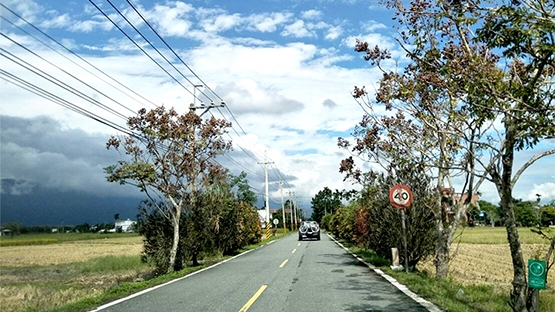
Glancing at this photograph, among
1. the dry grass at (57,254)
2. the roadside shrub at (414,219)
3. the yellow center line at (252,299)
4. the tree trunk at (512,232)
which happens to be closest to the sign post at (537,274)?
the tree trunk at (512,232)

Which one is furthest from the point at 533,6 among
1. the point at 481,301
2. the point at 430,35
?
the point at 481,301

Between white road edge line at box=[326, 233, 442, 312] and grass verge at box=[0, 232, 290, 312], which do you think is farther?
grass verge at box=[0, 232, 290, 312]

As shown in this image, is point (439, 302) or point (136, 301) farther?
point (136, 301)

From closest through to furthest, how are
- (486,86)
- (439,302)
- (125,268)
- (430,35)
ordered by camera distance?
1. (486,86)
2. (439,302)
3. (430,35)
4. (125,268)

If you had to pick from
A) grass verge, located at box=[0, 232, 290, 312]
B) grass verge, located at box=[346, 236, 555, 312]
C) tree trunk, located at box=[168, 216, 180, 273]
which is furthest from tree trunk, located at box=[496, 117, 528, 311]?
tree trunk, located at box=[168, 216, 180, 273]

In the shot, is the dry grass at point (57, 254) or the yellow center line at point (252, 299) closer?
the yellow center line at point (252, 299)

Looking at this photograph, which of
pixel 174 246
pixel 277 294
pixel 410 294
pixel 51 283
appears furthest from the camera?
pixel 51 283

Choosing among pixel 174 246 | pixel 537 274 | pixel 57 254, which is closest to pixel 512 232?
pixel 537 274

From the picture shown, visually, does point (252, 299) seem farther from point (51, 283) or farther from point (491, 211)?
point (491, 211)

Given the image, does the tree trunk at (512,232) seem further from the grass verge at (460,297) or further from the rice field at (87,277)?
the rice field at (87,277)

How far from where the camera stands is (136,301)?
10.7 metres

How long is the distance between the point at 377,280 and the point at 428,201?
4.26m

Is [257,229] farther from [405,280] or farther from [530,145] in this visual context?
[530,145]

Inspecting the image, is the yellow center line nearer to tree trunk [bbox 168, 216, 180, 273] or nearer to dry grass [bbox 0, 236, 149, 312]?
dry grass [bbox 0, 236, 149, 312]
